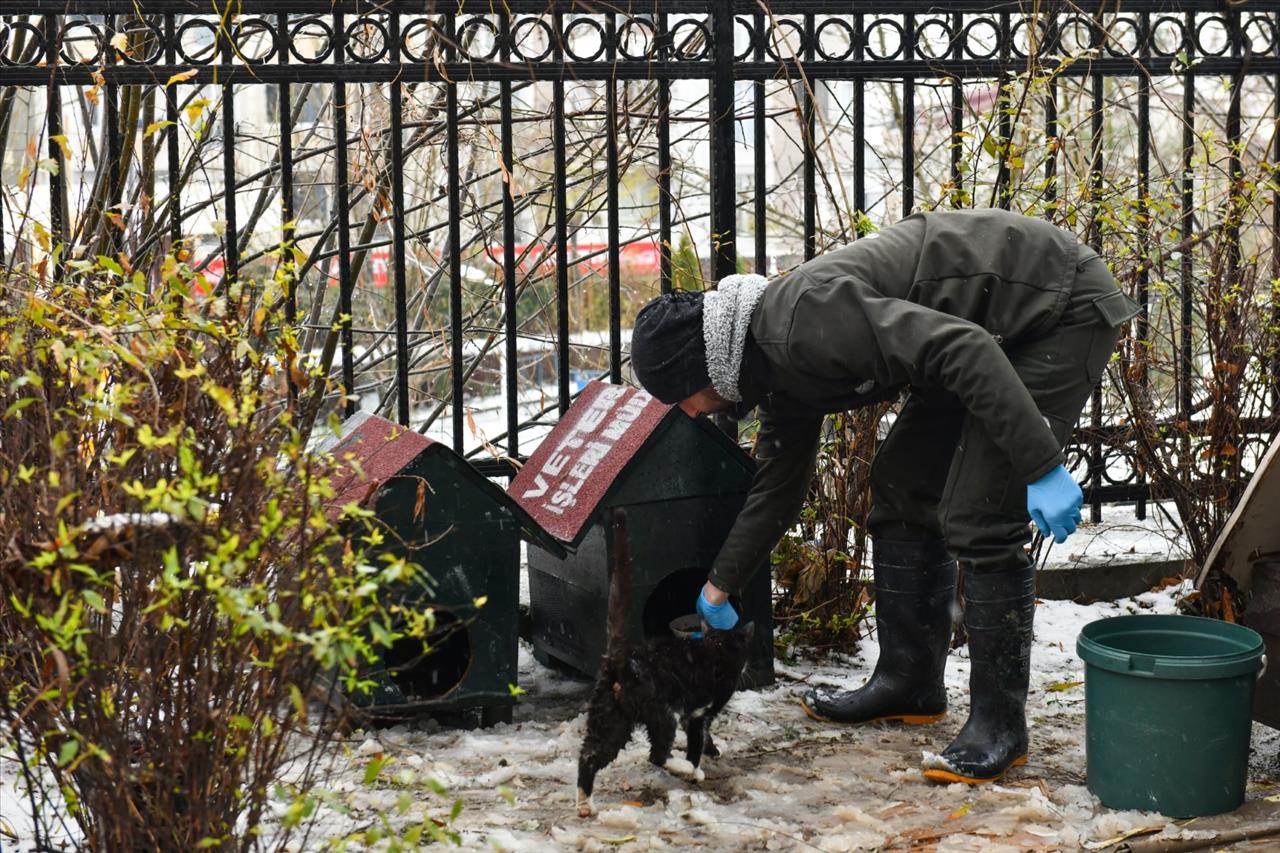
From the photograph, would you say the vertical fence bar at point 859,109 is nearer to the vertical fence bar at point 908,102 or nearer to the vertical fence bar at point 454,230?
the vertical fence bar at point 908,102

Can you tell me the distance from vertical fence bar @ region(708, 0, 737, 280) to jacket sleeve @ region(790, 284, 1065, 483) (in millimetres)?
1551

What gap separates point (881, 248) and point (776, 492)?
0.80 metres

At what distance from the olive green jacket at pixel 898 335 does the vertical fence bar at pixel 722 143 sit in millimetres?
1276

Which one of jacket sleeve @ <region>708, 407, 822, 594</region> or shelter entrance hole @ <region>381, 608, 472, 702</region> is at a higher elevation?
jacket sleeve @ <region>708, 407, 822, 594</region>

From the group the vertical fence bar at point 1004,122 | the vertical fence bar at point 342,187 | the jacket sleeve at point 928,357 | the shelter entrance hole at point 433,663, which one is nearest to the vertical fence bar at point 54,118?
the vertical fence bar at point 342,187

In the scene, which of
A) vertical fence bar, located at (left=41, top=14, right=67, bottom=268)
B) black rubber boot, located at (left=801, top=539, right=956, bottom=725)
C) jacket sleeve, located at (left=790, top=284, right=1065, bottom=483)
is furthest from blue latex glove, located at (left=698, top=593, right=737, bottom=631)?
vertical fence bar, located at (left=41, top=14, right=67, bottom=268)

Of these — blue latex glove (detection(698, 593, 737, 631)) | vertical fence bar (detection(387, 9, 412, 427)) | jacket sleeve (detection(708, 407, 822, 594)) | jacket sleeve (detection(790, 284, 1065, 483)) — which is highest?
vertical fence bar (detection(387, 9, 412, 427))

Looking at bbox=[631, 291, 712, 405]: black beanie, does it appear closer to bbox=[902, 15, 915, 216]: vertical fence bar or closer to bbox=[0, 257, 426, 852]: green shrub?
bbox=[0, 257, 426, 852]: green shrub

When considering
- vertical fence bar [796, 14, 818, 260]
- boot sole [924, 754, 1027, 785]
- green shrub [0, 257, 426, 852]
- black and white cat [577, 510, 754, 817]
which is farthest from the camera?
vertical fence bar [796, 14, 818, 260]

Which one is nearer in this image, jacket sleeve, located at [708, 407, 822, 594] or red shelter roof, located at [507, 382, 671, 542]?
jacket sleeve, located at [708, 407, 822, 594]

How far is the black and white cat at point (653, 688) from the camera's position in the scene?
12.4ft

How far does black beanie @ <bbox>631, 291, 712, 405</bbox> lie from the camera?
3.90 meters

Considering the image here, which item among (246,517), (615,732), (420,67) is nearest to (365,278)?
(420,67)

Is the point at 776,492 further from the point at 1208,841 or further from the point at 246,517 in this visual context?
the point at 246,517
